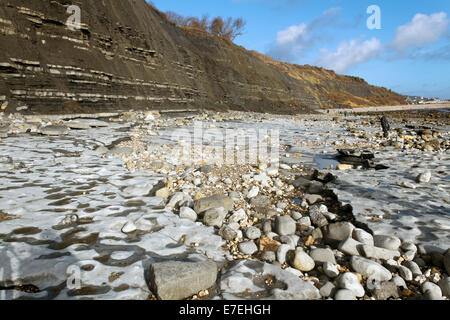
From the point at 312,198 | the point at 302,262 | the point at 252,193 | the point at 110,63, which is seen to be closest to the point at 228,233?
the point at 302,262

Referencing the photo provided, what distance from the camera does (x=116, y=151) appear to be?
582cm

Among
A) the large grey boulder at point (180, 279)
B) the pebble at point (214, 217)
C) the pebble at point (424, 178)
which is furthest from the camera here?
the pebble at point (424, 178)

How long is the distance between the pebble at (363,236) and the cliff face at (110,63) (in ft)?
38.5

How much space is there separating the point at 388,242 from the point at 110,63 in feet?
52.1

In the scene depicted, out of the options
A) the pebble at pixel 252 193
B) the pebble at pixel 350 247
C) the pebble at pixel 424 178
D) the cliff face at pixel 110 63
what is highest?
the cliff face at pixel 110 63

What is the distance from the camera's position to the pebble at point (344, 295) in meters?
1.83

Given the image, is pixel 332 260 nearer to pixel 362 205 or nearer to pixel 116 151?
pixel 362 205

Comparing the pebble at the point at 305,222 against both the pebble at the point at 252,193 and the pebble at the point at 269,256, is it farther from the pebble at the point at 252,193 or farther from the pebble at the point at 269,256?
the pebble at the point at 252,193

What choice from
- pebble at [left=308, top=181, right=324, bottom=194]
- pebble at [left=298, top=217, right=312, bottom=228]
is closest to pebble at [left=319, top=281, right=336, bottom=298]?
pebble at [left=298, top=217, right=312, bottom=228]

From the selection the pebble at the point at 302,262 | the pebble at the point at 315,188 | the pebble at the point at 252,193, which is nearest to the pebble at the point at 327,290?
the pebble at the point at 302,262

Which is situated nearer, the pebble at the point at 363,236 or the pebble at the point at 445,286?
the pebble at the point at 445,286

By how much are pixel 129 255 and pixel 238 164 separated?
12.6ft

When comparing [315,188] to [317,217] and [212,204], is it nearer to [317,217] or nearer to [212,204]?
[317,217]
